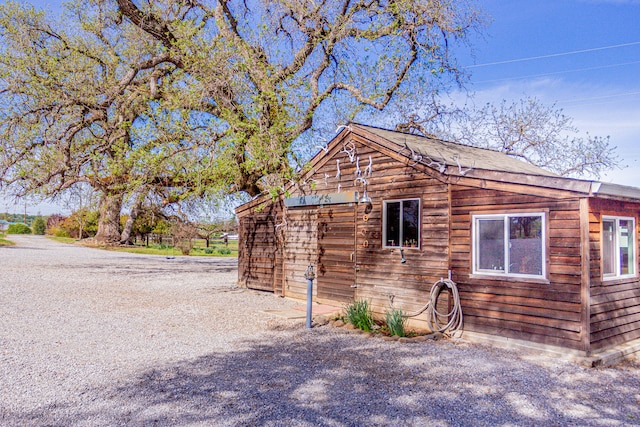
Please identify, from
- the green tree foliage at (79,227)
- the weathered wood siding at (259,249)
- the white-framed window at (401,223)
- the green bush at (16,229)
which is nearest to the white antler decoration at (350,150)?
the white-framed window at (401,223)

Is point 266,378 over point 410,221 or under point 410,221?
under

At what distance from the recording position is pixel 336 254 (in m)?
10.3

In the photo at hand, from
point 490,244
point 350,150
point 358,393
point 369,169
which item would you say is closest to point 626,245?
point 490,244

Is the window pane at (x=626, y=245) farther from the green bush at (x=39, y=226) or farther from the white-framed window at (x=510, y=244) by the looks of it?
the green bush at (x=39, y=226)

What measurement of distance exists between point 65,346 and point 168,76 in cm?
1105

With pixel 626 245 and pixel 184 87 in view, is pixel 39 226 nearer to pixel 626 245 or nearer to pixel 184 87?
pixel 184 87

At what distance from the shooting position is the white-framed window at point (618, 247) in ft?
22.5

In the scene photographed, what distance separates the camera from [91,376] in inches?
204

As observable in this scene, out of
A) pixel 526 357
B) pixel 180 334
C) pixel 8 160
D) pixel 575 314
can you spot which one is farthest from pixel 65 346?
pixel 8 160

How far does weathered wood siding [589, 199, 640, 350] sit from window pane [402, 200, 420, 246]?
2.91 metres

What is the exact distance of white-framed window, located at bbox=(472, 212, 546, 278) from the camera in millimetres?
6691

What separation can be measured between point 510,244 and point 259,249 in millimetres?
7787

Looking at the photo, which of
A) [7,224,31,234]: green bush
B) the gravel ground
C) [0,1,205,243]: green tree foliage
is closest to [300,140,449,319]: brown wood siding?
the gravel ground

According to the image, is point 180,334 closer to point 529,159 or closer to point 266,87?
point 266,87
